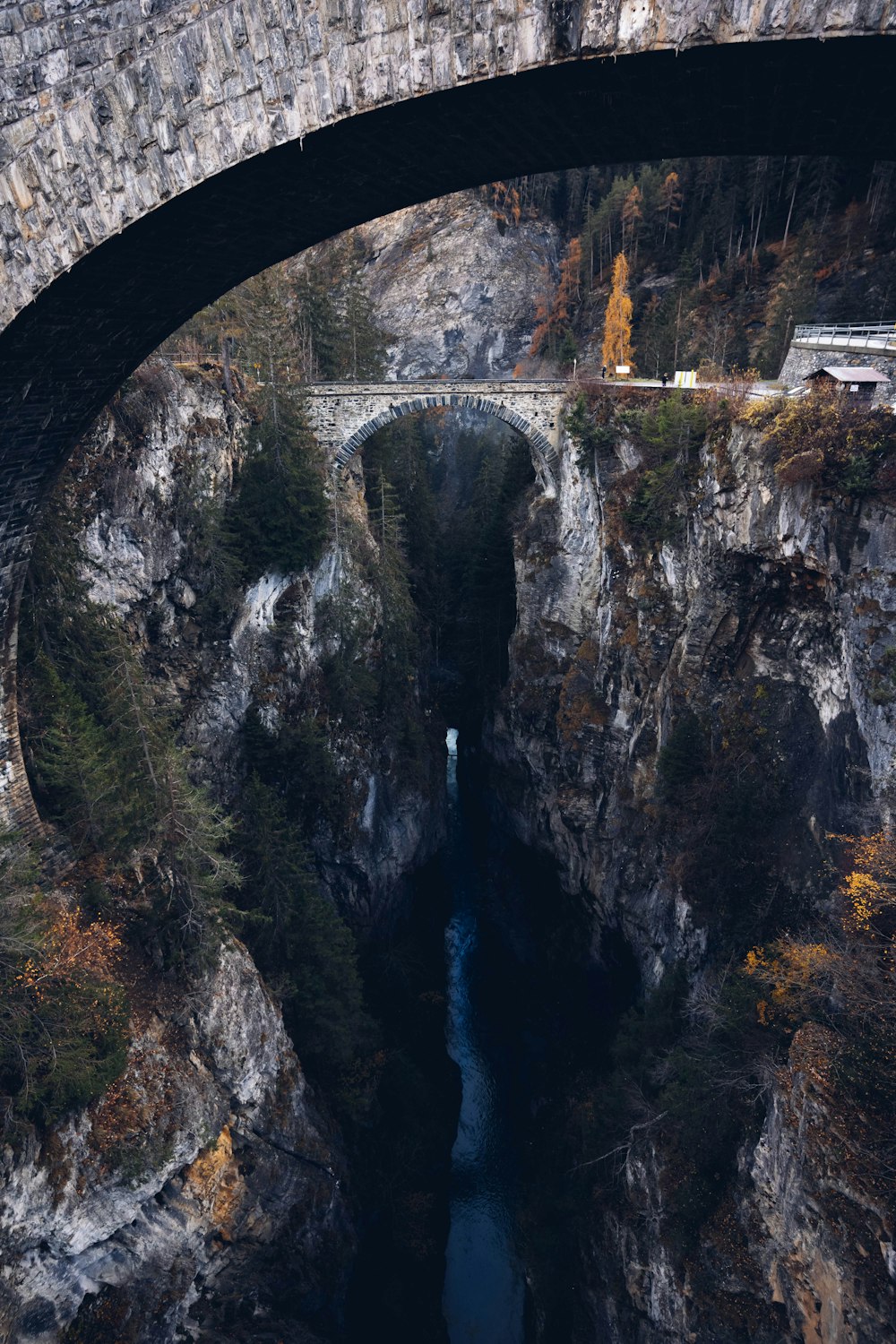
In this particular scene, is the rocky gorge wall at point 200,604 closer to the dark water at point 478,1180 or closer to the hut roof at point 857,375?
the dark water at point 478,1180

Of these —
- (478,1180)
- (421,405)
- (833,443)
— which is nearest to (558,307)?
(421,405)

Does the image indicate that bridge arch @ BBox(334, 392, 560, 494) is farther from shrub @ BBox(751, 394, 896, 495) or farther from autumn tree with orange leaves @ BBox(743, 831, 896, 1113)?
autumn tree with orange leaves @ BBox(743, 831, 896, 1113)

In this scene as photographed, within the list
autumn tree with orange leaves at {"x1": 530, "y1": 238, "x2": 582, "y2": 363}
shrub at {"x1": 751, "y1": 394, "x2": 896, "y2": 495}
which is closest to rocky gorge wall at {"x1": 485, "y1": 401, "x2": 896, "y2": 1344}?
shrub at {"x1": 751, "y1": 394, "x2": 896, "y2": 495}

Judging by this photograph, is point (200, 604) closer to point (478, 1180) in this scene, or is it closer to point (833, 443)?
point (833, 443)

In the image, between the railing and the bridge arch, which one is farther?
the bridge arch

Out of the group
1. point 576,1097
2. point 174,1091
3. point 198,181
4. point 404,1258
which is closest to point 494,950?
point 576,1097

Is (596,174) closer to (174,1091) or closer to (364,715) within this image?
(364,715)
